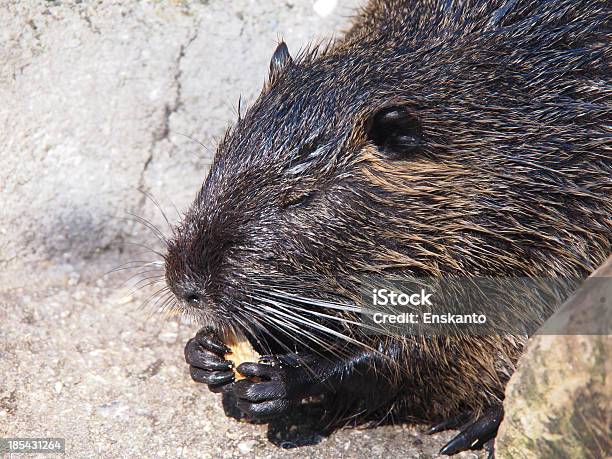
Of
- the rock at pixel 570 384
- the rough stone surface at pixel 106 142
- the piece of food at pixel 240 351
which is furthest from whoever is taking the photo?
the rough stone surface at pixel 106 142

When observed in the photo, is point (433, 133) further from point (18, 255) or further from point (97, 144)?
point (18, 255)

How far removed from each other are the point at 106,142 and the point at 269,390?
1480 mm

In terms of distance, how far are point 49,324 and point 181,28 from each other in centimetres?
139

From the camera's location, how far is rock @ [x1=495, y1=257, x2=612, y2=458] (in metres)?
2.22

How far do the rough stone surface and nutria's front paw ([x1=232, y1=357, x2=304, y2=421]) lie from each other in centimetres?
48

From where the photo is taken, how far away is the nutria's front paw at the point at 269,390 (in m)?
3.02

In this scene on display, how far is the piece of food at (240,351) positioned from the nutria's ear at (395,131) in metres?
0.85

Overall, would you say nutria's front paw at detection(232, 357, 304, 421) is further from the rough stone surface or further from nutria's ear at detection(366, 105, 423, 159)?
nutria's ear at detection(366, 105, 423, 159)

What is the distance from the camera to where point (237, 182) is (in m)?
2.93

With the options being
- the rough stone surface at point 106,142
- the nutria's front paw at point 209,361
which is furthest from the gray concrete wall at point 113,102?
the nutria's front paw at point 209,361

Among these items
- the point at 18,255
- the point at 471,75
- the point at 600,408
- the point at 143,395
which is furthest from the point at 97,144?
the point at 600,408

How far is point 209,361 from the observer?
318cm

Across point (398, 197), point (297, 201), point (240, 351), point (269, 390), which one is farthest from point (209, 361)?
point (398, 197)

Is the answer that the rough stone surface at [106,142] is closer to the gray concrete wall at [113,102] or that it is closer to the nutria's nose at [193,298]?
the gray concrete wall at [113,102]
